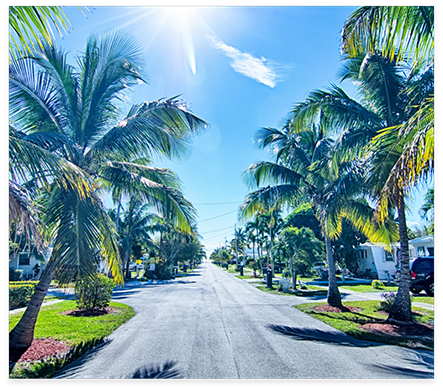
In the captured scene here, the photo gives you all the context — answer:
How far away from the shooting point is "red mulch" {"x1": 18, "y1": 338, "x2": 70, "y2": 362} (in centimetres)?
542

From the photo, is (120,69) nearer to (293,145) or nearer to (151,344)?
(151,344)

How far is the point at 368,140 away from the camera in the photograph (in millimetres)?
8969

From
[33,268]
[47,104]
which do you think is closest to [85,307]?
[47,104]

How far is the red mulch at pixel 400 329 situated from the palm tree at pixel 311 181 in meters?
3.21

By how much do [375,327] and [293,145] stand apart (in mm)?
7228

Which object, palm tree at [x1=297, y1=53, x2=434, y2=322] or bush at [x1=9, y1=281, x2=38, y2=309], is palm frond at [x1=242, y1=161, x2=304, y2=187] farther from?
bush at [x1=9, y1=281, x2=38, y2=309]

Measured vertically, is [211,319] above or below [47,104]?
below

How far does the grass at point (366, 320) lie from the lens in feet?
21.4

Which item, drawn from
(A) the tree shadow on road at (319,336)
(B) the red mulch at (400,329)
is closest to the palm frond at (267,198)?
(A) the tree shadow on road at (319,336)

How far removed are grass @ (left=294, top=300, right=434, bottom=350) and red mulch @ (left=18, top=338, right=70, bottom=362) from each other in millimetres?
6901

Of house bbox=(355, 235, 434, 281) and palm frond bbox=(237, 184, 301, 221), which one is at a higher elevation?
palm frond bbox=(237, 184, 301, 221)

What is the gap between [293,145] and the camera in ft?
39.1

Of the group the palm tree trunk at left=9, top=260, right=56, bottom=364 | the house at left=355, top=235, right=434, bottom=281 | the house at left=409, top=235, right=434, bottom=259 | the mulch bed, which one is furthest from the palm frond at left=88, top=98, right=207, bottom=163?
the house at left=409, top=235, right=434, bottom=259

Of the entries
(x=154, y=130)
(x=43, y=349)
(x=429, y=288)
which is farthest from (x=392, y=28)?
(x=429, y=288)
